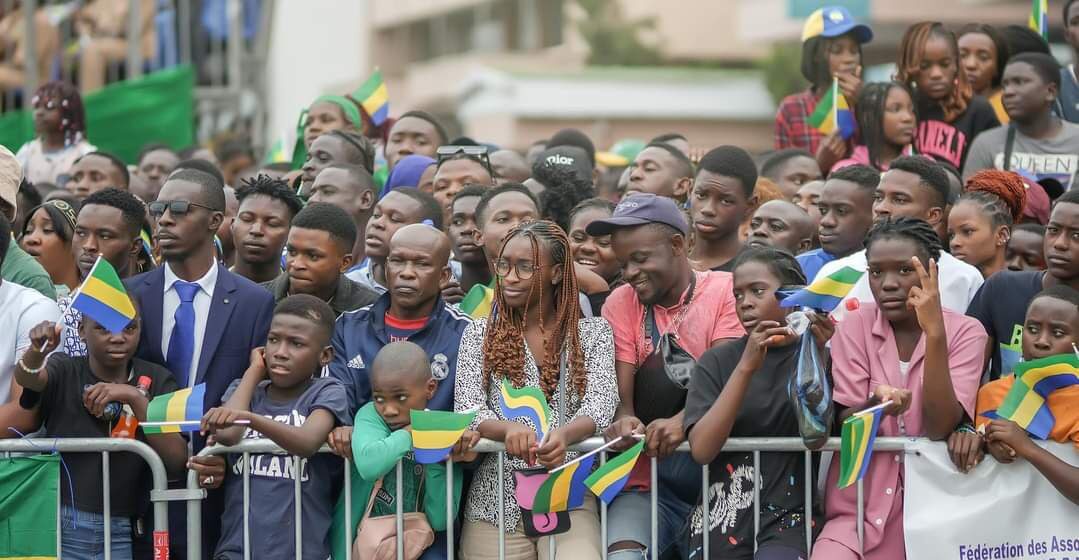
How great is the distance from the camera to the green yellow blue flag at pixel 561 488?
24.0 feet

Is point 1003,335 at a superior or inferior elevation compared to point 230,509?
superior

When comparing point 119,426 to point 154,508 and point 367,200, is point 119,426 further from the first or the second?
point 367,200

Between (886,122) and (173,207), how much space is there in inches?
179

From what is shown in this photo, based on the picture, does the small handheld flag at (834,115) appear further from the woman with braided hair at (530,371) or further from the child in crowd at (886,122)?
the woman with braided hair at (530,371)

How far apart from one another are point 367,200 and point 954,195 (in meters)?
3.22

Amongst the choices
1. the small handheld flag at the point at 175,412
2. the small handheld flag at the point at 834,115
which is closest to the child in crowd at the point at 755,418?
the small handheld flag at the point at 175,412

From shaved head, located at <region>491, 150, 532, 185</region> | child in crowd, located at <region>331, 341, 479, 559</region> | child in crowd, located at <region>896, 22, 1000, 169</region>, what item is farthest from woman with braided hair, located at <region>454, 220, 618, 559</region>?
child in crowd, located at <region>896, 22, 1000, 169</region>

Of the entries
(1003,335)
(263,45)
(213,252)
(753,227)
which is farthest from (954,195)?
(263,45)

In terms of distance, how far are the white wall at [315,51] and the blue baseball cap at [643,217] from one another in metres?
20.9

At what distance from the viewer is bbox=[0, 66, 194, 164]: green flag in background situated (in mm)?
15734

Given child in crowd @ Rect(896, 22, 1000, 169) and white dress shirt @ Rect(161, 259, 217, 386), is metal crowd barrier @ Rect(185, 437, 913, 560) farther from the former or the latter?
child in crowd @ Rect(896, 22, 1000, 169)

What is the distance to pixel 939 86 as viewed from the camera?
11000 millimetres

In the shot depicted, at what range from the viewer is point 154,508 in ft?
24.7

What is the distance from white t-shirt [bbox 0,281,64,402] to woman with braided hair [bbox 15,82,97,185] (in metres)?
4.55
